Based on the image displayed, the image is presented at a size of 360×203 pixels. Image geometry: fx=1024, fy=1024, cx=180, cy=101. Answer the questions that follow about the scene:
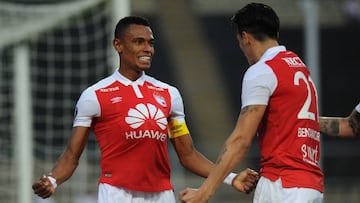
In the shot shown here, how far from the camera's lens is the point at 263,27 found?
607cm

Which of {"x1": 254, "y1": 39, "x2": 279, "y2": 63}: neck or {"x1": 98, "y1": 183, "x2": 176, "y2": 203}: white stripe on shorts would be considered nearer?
{"x1": 254, "y1": 39, "x2": 279, "y2": 63}: neck

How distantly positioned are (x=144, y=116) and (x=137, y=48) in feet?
→ 1.55

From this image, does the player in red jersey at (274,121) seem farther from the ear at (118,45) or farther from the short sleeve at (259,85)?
the ear at (118,45)

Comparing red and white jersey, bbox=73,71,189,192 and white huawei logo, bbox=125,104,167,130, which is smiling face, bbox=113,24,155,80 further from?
white huawei logo, bbox=125,104,167,130

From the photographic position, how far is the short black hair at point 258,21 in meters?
6.05

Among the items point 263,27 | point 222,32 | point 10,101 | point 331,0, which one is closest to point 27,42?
point 10,101

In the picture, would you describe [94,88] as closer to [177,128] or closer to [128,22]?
[128,22]

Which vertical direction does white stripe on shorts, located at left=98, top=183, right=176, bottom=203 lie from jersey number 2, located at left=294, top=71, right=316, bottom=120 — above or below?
below

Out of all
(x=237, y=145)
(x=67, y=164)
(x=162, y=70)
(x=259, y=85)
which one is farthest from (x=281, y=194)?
(x=162, y=70)

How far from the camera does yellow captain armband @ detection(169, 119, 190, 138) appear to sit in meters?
7.03

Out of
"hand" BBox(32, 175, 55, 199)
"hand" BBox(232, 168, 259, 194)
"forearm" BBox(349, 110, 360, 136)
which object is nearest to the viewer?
"hand" BBox(232, 168, 259, 194)

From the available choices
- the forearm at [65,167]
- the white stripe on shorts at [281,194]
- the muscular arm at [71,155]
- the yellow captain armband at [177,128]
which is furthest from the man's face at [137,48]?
the white stripe on shorts at [281,194]

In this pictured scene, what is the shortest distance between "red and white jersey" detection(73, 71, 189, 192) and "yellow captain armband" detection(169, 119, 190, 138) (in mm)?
124

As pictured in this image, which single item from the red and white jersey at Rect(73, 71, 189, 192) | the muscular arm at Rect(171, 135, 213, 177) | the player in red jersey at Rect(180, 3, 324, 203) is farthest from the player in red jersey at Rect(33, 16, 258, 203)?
the player in red jersey at Rect(180, 3, 324, 203)
